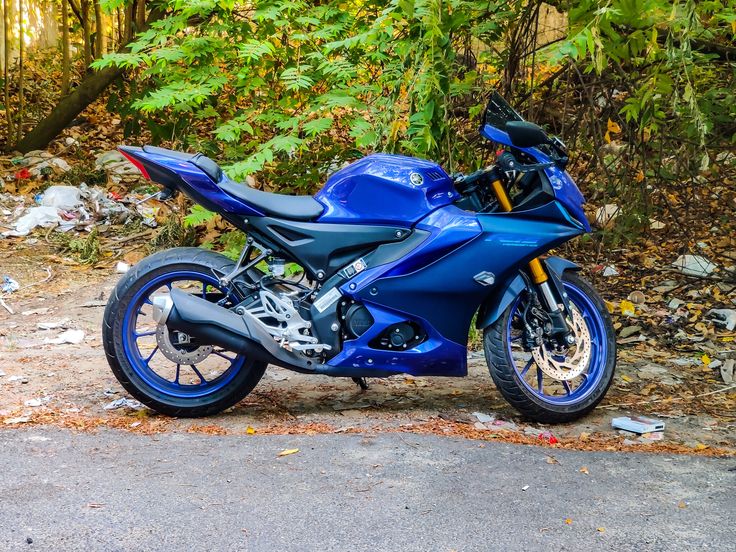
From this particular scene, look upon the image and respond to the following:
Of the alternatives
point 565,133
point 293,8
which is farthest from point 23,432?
point 565,133

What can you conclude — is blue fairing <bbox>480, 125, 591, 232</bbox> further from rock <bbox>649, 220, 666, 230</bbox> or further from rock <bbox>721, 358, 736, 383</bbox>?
rock <bbox>649, 220, 666, 230</bbox>

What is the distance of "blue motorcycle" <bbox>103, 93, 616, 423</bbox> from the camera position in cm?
428

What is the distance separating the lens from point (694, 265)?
24.1 ft

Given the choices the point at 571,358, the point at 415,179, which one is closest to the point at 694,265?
the point at 571,358

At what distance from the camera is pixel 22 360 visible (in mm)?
5305

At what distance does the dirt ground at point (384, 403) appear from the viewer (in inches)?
168

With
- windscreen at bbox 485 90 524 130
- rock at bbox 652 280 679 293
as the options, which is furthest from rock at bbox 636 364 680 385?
windscreen at bbox 485 90 524 130

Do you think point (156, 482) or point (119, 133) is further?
point (119, 133)

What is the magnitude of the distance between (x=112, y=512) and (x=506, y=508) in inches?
57.1

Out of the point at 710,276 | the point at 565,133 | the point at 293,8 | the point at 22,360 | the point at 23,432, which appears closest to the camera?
the point at 23,432

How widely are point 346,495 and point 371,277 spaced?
117 centimetres

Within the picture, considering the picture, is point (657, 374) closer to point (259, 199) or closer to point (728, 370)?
point (728, 370)

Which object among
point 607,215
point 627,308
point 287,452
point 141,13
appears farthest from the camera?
point 141,13

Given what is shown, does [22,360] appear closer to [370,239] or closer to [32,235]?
[370,239]
